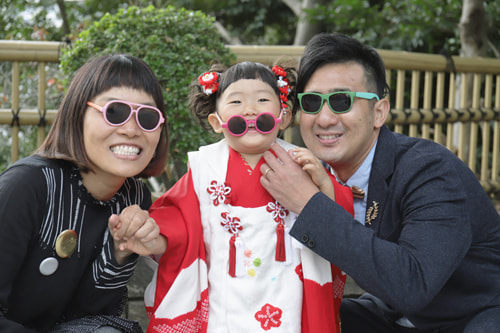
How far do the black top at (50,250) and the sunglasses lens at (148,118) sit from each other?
390 millimetres

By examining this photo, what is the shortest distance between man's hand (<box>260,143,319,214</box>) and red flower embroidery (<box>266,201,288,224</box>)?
69 millimetres

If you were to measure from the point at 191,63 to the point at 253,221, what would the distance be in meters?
1.80

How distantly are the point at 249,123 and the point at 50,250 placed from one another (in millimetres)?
1052

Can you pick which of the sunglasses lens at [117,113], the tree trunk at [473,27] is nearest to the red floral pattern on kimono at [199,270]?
the sunglasses lens at [117,113]

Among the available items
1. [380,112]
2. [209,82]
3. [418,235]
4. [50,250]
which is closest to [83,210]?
[50,250]

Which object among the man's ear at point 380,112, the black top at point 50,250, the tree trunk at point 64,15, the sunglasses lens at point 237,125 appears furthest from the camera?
the tree trunk at point 64,15

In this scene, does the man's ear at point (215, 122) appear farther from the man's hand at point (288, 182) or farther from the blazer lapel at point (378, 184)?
the blazer lapel at point (378, 184)

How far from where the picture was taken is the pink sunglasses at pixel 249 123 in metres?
2.29

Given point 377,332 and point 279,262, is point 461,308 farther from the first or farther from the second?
point 279,262

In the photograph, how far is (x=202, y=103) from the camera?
255cm

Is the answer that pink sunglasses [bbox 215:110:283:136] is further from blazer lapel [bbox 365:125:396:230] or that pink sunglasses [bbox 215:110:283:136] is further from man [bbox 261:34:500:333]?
blazer lapel [bbox 365:125:396:230]

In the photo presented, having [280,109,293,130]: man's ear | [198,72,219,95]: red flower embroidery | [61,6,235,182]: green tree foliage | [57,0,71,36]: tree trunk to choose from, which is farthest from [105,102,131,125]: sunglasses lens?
[57,0,71,36]: tree trunk

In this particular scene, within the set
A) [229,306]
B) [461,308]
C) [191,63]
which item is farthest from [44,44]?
[461,308]

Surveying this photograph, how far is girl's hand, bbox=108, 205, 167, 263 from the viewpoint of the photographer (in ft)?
6.81
